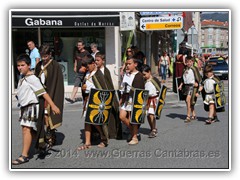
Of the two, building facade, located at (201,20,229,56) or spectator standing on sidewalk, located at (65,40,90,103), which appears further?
building facade, located at (201,20,229,56)

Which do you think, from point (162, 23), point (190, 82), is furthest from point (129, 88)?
point (162, 23)

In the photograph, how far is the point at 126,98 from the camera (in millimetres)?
7148

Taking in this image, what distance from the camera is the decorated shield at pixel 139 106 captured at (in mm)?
6945

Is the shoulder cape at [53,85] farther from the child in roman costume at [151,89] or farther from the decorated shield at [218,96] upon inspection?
the decorated shield at [218,96]

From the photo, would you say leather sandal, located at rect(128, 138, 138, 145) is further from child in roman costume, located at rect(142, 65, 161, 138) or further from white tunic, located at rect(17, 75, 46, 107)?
white tunic, located at rect(17, 75, 46, 107)

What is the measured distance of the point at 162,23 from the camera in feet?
46.2

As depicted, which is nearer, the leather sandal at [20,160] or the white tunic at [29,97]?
the white tunic at [29,97]

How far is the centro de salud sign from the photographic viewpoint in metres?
13.9

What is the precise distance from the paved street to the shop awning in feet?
19.5

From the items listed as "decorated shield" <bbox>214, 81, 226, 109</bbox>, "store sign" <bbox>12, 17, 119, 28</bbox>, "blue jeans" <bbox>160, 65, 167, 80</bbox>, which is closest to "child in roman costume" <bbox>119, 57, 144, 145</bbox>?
"decorated shield" <bbox>214, 81, 226, 109</bbox>

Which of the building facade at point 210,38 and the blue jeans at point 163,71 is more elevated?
the building facade at point 210,38

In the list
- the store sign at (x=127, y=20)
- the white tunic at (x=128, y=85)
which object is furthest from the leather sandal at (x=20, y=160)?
the store sign at (x=127, y=20)

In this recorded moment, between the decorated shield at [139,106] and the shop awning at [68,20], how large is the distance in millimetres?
7745

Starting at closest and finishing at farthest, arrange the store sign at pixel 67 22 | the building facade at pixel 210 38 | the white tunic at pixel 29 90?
the white tunic at pixel 29 90, the store sign at pixel 67 22, the building facade at pixel 210 38
